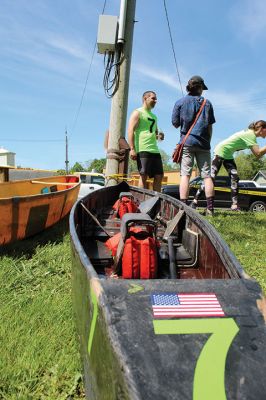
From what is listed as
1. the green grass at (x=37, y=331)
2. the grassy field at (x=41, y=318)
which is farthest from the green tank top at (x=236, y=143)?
the green grass at (x=37, y=331)

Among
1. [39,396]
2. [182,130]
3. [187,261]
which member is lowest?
[39,396]

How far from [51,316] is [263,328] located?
1.83m

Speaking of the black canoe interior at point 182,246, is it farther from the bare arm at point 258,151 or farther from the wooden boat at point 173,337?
the bare arm at point 258,151

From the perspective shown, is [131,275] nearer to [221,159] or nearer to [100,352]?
[100,352]

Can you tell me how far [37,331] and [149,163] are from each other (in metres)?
4.41

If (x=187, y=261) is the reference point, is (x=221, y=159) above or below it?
above

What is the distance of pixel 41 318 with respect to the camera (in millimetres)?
2818

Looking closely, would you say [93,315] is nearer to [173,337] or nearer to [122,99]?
[173,337]

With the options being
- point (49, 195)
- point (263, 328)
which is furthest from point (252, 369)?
point (49, 195)

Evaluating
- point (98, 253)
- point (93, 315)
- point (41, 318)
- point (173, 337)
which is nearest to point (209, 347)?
point (173, 337)

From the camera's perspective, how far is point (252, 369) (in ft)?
4.10

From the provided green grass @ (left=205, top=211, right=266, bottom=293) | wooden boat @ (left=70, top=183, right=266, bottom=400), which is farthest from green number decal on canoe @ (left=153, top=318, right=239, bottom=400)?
green grass @ (left=205, top=211, right=266, bottom=293)

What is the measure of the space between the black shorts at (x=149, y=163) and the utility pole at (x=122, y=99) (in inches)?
57.8

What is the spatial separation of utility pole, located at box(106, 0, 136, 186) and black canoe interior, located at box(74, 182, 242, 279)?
126 inches
